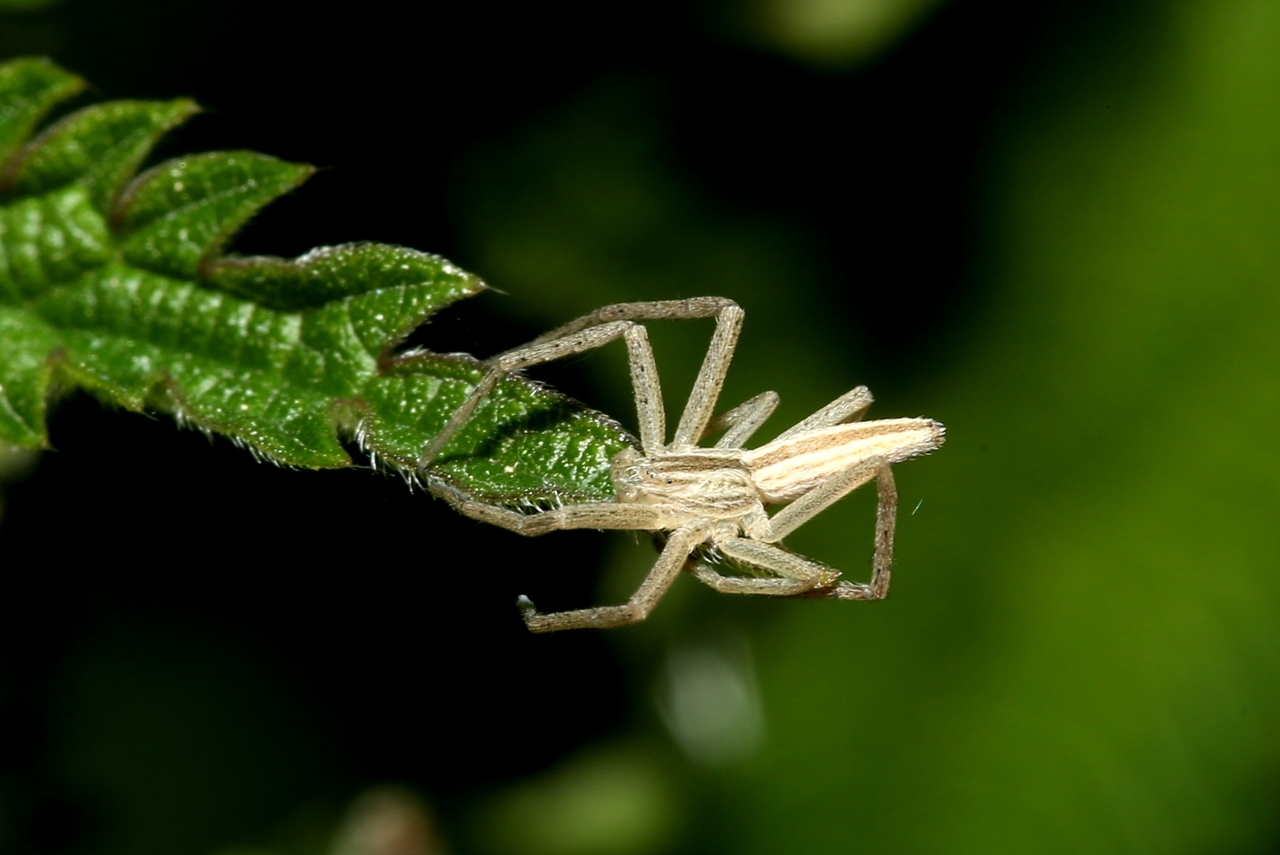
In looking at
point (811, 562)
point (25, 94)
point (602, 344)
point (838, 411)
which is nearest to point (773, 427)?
point (838, 411)

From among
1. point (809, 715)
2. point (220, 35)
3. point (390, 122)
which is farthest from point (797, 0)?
point (809, 715)

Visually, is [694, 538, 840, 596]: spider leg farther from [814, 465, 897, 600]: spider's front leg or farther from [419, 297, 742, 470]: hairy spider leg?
[419, 297, 742, 470]: hairy spider leg

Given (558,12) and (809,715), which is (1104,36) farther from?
(809,715)

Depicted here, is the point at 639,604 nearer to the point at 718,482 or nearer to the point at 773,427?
the point at 718,482

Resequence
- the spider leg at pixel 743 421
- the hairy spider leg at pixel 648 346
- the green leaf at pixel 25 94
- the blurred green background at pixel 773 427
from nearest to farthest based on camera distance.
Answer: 1. the green leaf at pixel 25 94
2. the hairy spider leg at pixel 648 346
3. the spider leg at pixel 743 421
4. the blurred green background at pixel 773 427

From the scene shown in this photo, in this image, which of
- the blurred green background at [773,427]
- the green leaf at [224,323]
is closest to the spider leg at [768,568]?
the green leaf at [224,323]

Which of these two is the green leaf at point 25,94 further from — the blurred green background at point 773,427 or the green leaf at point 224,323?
the blurred green background at point 773,427

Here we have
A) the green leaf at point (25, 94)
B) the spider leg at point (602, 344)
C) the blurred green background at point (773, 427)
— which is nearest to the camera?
the spider leg at point (602, 344)
